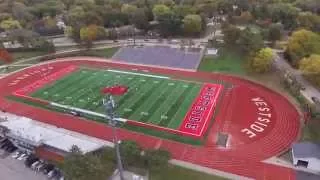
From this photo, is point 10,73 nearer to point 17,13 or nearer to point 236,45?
point 17,13

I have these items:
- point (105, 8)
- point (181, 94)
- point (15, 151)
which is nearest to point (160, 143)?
point (181, 94)

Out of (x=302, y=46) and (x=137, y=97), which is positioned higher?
(x=302, y=46)

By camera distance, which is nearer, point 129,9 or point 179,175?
point 179,175

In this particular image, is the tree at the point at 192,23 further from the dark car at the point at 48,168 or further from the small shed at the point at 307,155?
the dark car at the point at 48,168

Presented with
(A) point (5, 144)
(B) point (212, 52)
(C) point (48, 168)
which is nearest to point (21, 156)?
(A) point (5, 144)

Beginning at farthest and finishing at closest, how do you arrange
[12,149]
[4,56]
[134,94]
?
[4,56] < [134,94] < [12,149]

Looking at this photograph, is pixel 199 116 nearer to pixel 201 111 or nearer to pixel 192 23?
pixel 201 111

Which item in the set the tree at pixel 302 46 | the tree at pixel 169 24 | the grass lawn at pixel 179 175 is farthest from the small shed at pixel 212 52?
the grass lawn at pixel 179 175

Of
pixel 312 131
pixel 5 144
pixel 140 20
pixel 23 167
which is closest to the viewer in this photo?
pixel 23 167
